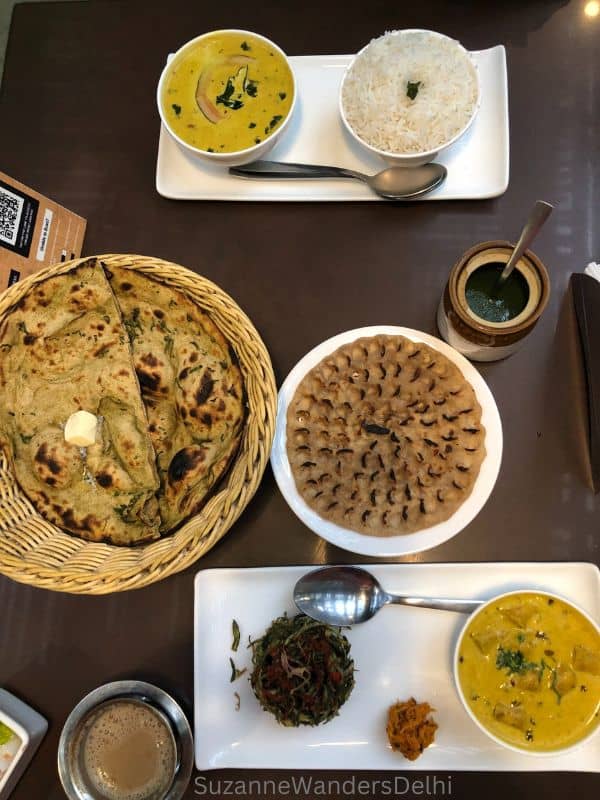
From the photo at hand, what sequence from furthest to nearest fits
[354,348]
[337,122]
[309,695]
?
1. [337,122]
2. [354,348]
3. [309,695]

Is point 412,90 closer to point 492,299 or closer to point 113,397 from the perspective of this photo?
point 492,299

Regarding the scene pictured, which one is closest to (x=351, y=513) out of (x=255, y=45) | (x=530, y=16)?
(x=255, y=45)

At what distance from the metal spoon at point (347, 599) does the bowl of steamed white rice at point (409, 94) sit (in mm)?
826

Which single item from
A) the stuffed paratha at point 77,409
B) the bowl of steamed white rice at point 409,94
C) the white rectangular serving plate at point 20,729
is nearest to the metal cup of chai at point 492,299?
the bowl of steamed white rice at point 409,94

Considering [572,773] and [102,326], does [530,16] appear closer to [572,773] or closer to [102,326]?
[102,326]

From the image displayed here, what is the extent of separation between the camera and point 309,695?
1.05 meters

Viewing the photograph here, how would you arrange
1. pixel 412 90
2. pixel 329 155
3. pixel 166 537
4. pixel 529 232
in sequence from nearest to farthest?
pixel 529 232 → pixel 166 537 → pixel 412 90 → pixel 329 155

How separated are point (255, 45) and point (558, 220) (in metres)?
0.74

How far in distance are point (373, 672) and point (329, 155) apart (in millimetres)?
1067

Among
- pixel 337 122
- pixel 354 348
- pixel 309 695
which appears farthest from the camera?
pixel 337 122

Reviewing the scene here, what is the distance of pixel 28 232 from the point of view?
Result: 1.13 metres

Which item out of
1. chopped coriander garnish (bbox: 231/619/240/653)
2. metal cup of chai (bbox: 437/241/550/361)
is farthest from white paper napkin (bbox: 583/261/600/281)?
chopped coriander garnish (bbox: 231/619/240/653)

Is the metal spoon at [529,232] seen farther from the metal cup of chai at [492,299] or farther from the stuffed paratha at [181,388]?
the stuffed paratha at [181,388]

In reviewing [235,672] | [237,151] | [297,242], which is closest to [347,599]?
[235,672]
